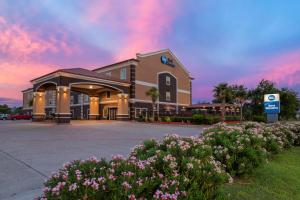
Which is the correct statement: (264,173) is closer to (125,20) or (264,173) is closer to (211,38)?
(125,20)

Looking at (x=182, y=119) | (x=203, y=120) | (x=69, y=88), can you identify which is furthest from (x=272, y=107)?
(x=69, y=88)

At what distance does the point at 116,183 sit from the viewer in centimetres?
226

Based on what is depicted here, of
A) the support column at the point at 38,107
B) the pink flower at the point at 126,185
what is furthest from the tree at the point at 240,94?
the pink flower at the point at 126,185

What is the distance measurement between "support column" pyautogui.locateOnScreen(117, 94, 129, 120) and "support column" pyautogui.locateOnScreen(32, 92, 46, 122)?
463 inches

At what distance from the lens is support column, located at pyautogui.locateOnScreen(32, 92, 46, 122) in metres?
32.5

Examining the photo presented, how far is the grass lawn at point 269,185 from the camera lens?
13.7ft

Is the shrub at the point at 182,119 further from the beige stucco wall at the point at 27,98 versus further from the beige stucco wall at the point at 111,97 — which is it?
the beige stucco wall at the point at 27,98

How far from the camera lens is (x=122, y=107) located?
1340 inches

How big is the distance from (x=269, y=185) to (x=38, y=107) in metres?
34.3

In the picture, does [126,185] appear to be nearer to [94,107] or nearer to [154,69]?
[154,69]

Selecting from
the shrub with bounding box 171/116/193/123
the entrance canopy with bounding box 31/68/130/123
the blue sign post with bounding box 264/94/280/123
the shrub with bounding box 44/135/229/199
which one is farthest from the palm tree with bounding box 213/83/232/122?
the shrub with bounding box 44/135/229/199

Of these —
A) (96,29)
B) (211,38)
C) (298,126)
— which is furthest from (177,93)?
(298,126)

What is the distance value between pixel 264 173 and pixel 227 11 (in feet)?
54.1

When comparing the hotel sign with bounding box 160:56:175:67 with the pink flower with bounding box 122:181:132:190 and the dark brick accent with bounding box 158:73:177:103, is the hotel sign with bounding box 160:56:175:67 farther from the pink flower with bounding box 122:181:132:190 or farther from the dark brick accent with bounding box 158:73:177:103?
the pink flower with bounding box 122:181:132:190
